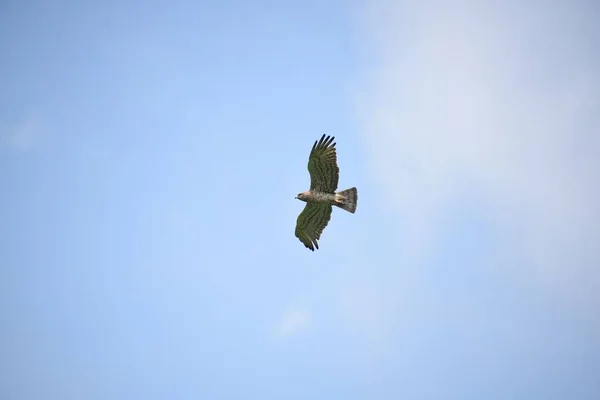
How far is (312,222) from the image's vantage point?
19.2m

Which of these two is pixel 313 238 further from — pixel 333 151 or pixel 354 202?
pixel 333 151

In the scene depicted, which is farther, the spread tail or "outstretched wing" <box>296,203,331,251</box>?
"outstretched wing" <box>296,203,331,251</box>

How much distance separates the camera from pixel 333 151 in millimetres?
17438

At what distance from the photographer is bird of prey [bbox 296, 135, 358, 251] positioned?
17.5m

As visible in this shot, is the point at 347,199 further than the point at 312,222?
No

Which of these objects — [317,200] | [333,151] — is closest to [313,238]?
[317,200]

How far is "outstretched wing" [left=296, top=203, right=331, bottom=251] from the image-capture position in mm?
18766

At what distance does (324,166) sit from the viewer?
1753 cm

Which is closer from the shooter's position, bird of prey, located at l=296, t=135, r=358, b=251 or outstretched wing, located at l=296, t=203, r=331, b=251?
bird of prey, located at l=296, t=135, r=358, b=251

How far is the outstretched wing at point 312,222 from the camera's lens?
18766 millimetres

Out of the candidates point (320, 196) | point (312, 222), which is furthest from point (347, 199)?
point (312, 222)

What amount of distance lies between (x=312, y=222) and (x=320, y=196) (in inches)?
59.7

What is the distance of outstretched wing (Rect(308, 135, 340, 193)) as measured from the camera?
1742cm

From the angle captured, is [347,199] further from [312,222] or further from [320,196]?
[312,222]
